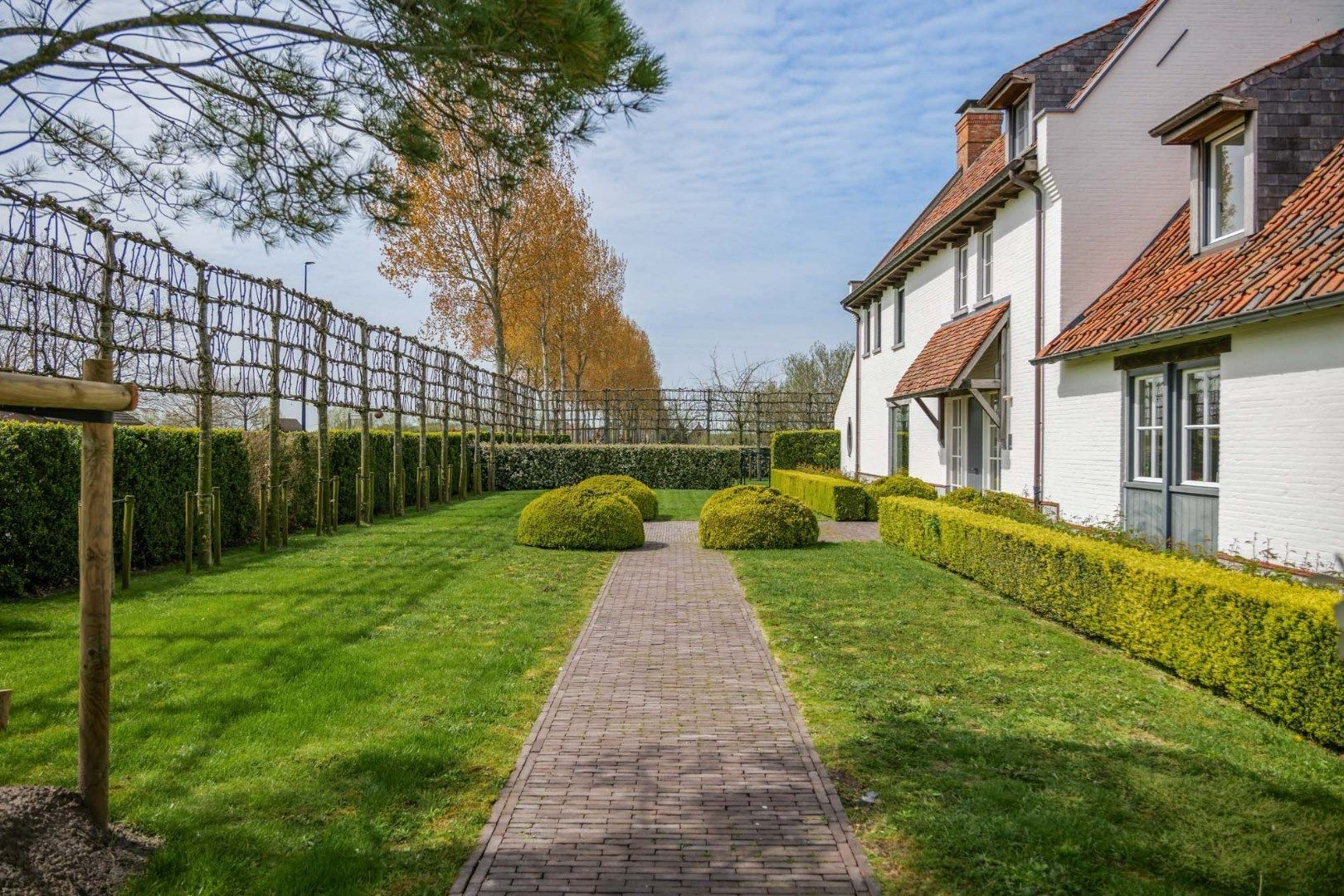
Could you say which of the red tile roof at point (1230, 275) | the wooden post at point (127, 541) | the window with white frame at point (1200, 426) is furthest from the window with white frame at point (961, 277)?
the wooden post at point (127, 541)

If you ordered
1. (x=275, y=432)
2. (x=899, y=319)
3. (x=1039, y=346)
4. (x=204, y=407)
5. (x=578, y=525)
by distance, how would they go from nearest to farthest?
(x=204, y=407) → (x=1039, y=346) → (x=275, y=432) → (x=578, y=525) → (x=899, y=319)

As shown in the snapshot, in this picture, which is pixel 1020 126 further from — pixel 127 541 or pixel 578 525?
pixel 127 541

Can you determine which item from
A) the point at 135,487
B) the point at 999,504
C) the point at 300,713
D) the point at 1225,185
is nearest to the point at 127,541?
the point at 135,487

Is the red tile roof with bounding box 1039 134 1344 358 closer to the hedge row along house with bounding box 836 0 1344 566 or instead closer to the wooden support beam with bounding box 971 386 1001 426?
the hedge row along house with bounding box 836 0 1344 566

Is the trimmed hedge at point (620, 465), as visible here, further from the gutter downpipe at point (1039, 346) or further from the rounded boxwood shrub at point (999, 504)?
the gutter downpipe at point (1039, 346)

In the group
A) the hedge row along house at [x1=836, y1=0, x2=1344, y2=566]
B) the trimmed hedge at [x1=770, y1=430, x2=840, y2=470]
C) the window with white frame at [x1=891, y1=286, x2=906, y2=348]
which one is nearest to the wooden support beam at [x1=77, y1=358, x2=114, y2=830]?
the hedge row along house at [x1=836, y1=0, x2=1344, y2=566]

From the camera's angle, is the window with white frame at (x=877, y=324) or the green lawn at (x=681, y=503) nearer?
the green lawn at (x=681, y=503)

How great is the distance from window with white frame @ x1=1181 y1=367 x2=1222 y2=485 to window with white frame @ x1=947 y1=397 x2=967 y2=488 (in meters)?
7.10

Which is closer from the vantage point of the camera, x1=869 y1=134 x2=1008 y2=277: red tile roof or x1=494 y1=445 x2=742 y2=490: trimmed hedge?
x1=869 y1=134 x2=1008 y2=277: red tile roof

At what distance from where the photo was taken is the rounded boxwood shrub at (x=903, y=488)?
60.2 feet

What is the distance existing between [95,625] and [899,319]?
68.1 ft

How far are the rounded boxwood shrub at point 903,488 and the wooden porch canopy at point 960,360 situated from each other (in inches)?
55.1

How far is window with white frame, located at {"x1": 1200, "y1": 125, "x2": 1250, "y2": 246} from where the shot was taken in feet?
34.3

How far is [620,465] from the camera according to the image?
32.5 metres
